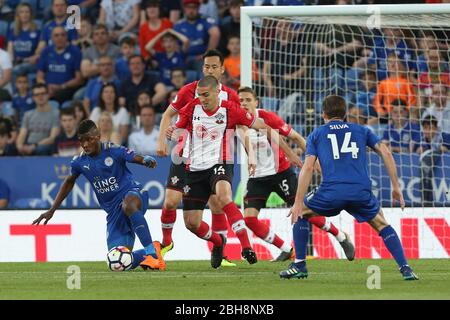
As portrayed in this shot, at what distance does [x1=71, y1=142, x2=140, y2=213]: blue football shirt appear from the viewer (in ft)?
37.3

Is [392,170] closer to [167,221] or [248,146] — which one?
[248,146]

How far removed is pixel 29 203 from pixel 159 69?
3844 millimetres

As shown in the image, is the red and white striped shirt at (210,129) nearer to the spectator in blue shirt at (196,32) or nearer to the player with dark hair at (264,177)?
the player with dark hair at (264,177)

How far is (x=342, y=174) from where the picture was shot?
32.3 ft

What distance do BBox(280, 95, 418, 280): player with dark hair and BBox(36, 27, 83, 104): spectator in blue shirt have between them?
1024 centimetres

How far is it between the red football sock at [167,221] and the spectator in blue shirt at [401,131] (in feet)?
15.5

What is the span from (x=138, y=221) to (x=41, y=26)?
9.94 m

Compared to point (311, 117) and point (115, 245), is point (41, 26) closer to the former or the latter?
point (311, 117)

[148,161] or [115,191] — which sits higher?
[148,161]

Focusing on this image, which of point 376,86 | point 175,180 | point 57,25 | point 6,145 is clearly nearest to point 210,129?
point 175,180

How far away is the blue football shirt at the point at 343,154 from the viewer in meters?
9.83

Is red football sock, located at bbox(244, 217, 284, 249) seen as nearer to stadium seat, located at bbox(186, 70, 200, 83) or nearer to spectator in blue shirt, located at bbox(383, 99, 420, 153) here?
spectator in blue shirt, located at bbox(383, 99, 420, 153)

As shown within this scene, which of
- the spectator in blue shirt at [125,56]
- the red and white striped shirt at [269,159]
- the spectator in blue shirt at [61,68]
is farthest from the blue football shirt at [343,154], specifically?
the spectator in blue shirt at [61,68]

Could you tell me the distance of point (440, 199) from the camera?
1526 cm
